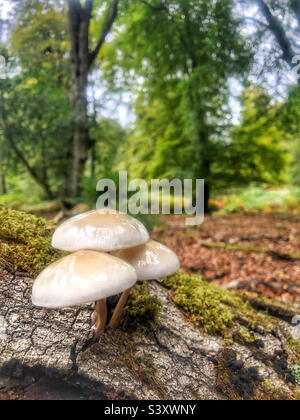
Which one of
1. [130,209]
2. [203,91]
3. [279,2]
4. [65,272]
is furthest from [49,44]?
[65,272]

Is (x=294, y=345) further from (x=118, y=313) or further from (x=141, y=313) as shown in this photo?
(x=118, y=313)

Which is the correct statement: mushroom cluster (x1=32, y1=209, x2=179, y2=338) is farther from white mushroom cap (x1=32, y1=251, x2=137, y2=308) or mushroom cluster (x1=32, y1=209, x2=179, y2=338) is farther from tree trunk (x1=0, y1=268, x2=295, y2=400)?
tree trunk (x1=0, y1=268, x2=295, y2=400)

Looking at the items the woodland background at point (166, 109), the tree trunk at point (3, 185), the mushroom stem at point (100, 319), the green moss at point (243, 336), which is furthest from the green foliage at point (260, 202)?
the mushroom stem at point (100, 319)

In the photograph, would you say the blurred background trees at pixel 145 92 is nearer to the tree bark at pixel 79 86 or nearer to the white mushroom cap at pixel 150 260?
the tree bark at pixel 79 86

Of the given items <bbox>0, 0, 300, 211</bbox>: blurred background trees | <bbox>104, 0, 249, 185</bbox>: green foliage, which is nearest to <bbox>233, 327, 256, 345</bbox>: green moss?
<bbox>0, 0, 300, 211</bbox>: blurred background trees
